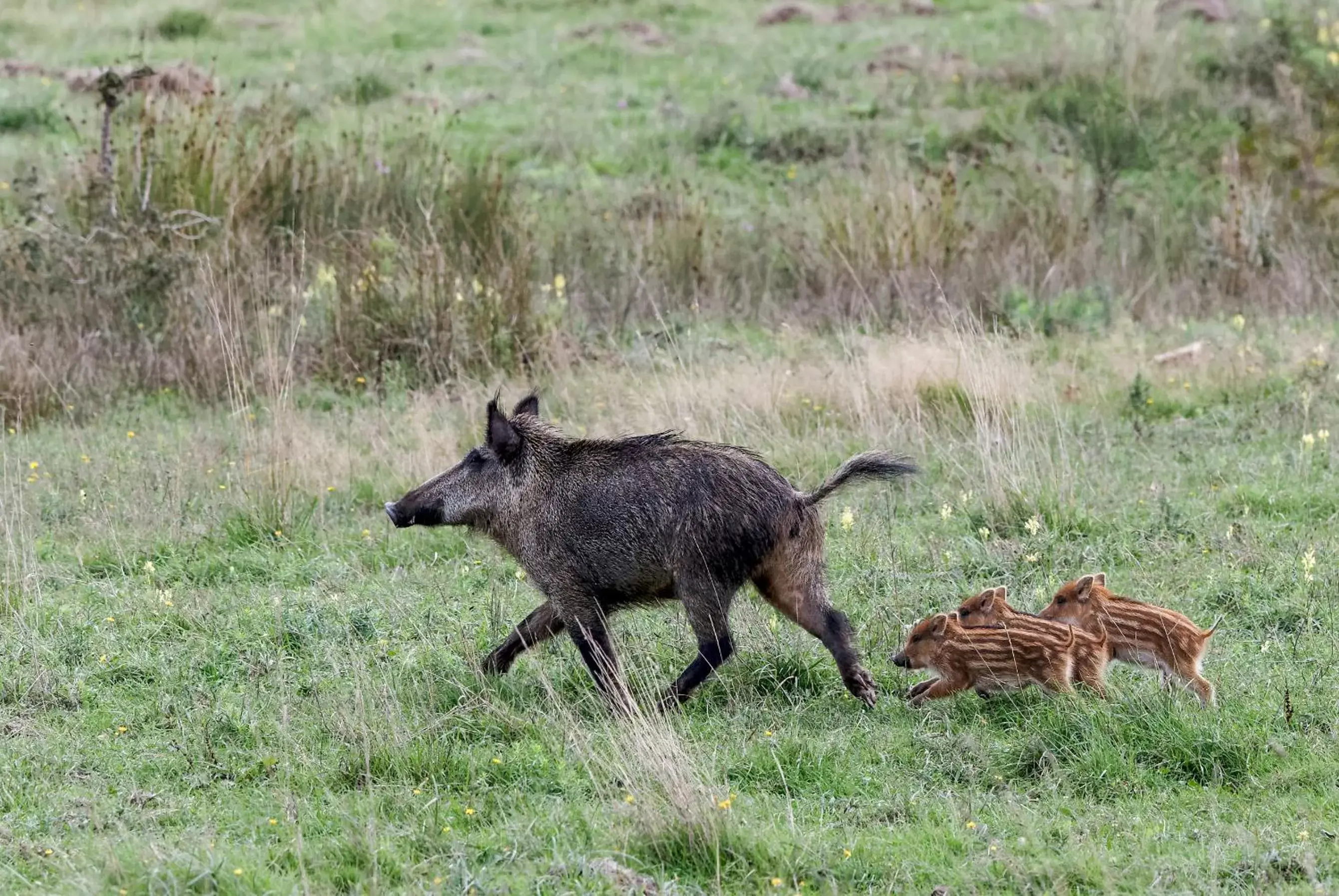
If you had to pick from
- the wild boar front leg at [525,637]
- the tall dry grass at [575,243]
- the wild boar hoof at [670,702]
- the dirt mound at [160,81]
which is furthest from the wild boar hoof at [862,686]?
the dirt mound at [160,81]

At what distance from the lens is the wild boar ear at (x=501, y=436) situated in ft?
23.0

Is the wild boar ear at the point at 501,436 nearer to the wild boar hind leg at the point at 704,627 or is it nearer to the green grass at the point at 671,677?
the green grass at the point at 671,677

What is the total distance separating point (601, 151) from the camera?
18.6 metres

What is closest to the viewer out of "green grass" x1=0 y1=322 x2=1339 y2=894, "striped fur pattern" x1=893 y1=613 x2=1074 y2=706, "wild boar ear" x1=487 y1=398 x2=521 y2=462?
"green grass" x1=0 y1=322 x2=1339 y2=894

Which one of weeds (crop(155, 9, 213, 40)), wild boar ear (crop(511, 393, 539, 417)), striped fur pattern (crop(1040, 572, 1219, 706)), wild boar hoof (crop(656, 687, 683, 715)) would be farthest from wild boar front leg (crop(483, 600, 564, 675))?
weeds (crop(155, 9, 213, 40))

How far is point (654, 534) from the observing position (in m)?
6.59

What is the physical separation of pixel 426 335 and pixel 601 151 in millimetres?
6881

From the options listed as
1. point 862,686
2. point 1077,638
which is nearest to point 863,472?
point 862,686

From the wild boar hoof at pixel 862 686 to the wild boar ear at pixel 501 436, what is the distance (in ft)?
5.71

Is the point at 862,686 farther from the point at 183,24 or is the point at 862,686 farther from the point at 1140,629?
the point at 183,24

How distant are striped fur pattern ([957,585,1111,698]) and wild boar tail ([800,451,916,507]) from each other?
60 cm

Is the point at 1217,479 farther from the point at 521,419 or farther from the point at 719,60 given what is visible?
the point at 719,60

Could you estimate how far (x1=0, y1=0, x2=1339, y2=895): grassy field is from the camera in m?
5.38

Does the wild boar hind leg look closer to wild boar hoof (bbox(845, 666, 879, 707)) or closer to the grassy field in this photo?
the grassy field
